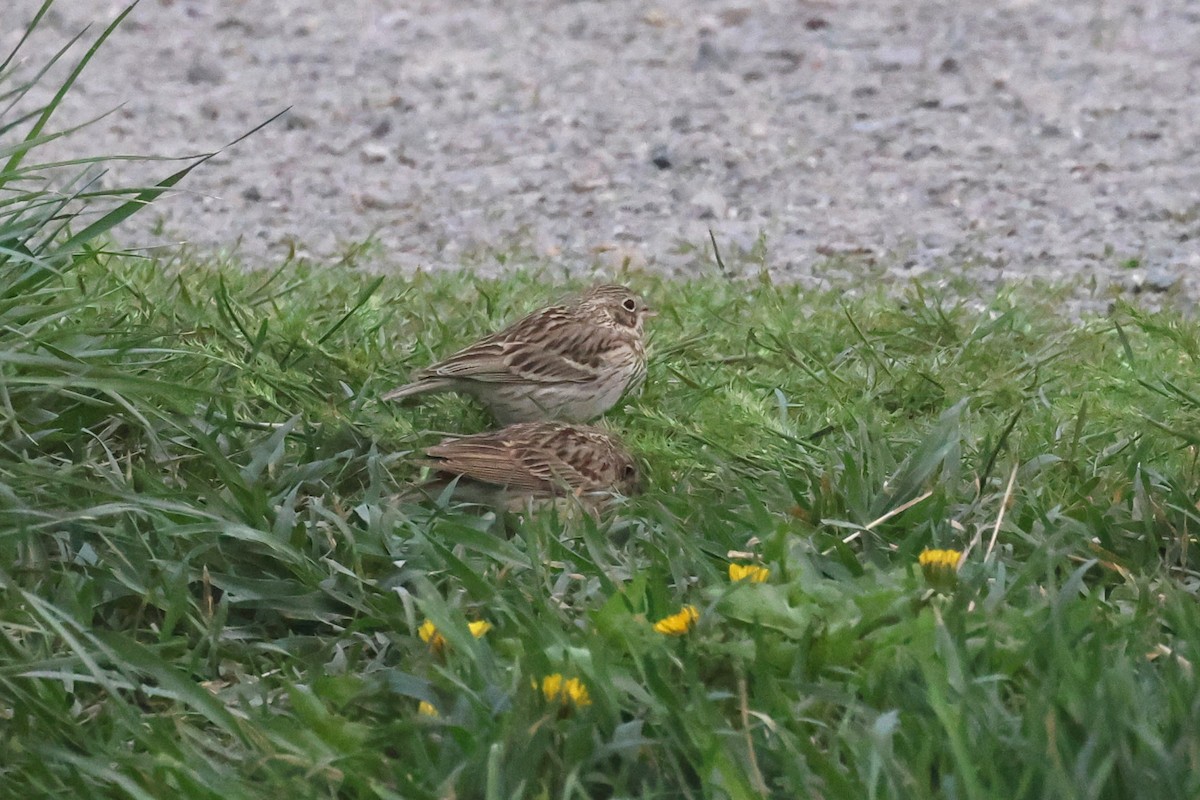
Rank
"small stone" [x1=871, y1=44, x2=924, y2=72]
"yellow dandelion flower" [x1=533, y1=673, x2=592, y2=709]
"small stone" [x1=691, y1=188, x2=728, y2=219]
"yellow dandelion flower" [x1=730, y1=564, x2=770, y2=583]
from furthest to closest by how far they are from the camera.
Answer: "small stone" [x1=871, y1=44, x2=924, y2=72] < "small stone" [x1=691, y1=188, x2=728, y2=219] < "yellow dandelion flower" [x1=730, y1=564, x2=770, y2=583] < "yellow dandelion flower" [x1=533, y1=673, x2=592, y2=709]

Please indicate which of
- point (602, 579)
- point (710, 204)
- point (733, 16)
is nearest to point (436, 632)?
point (602, 579)

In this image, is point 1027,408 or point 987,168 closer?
point 1027,408

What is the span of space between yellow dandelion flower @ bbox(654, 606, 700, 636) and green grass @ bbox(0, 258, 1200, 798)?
0.04 meters

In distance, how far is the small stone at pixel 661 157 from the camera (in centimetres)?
1095

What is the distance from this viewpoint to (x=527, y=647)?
12.3 ft

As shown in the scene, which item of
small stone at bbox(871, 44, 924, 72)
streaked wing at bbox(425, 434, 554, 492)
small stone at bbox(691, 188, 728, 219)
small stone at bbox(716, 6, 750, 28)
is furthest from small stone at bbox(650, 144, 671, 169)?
streaked wing at bbox(425, 434, 554, 492)

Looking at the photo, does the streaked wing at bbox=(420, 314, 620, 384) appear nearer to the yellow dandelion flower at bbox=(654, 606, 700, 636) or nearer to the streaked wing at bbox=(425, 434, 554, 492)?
the streaked wing at bbox=(425, 434, 554, 492)

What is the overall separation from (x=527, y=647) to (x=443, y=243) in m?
5.86

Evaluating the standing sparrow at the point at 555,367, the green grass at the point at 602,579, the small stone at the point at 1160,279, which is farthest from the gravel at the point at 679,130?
the green grass at the point at 602,579

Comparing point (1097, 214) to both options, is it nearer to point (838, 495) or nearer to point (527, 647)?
point (838, 495)

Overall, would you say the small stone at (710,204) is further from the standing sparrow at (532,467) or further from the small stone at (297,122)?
the standing sparrow at (532,467)

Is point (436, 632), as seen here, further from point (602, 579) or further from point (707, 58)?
point (707, 58)

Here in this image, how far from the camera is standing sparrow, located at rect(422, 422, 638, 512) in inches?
214

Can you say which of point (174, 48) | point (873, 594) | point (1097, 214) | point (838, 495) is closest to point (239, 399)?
point (838, 495)
